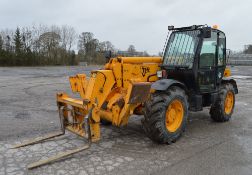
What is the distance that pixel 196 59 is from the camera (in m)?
6.46

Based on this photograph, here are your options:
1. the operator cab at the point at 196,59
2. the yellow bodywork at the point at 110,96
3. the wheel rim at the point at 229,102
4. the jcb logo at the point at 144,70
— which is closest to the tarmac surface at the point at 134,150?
the wheel rim at the point at 229,102

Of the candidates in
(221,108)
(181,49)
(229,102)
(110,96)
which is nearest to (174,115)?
(110,96)

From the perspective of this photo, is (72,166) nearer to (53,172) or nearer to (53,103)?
(53,172)

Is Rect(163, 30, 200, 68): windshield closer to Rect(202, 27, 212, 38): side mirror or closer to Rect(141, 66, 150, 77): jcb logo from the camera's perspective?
Rect(202, 27, 212, 38): side mirror

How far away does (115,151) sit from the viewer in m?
5.36

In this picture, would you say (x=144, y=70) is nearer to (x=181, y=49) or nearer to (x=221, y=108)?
(x=181, y=49)

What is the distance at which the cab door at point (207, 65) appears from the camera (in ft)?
22.0

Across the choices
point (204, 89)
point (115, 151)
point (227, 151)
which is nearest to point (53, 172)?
point (115, 151)

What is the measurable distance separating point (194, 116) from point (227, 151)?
288 centimetres

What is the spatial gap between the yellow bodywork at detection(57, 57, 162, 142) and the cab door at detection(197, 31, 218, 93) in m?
1.24

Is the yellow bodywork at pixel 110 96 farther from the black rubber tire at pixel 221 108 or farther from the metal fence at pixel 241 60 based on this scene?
the metal fence at pixel 241 60

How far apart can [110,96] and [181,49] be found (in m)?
2.10

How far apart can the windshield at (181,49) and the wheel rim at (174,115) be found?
1.02 metres

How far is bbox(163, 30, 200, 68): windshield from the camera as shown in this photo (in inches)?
258
